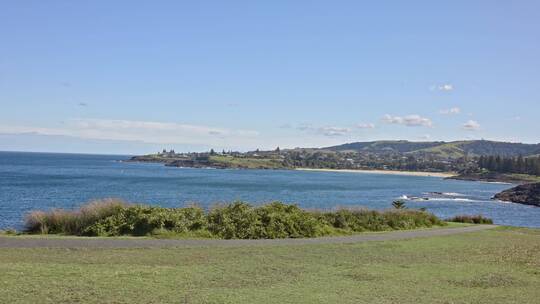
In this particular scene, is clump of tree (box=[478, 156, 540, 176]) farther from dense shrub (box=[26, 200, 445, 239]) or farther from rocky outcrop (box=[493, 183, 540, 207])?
dense shrub (box=[26, 200, 445, 239])

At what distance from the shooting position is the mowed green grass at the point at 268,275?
37.8 feet

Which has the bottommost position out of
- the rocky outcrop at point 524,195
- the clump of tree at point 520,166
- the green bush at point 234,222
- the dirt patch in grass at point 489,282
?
the rocky outcrop at point 524,195

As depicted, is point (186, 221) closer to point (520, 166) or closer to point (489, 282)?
point (489, 282)

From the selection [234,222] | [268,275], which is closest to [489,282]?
[268,275]

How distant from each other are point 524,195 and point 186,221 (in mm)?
96888

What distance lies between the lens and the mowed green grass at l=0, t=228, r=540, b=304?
11.5m

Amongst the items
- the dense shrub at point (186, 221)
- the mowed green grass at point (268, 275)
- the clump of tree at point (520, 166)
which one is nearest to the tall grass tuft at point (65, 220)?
the dense shrub at point (186, 221)

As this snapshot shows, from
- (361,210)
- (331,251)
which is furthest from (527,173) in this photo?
(331,251)

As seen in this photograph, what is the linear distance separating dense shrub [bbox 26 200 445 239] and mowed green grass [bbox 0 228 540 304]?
3.87 meters

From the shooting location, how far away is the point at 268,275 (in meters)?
14.4

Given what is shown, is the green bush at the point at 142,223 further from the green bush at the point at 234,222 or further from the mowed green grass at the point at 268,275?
the mowed green grass at the point at 268,275

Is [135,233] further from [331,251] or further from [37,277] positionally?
[37,277]

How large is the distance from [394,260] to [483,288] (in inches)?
172

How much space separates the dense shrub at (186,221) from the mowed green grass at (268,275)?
387 cm
